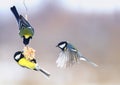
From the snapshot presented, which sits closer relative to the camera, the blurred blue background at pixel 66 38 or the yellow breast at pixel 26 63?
the yellow breast at pixel 26 63

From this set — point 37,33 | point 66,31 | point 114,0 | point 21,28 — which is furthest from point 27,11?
point 114,0

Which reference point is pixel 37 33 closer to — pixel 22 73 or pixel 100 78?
pixel 22 73

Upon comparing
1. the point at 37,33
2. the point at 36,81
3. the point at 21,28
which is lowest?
the point at 36,81

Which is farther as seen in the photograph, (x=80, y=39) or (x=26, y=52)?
(x=80, y=39)

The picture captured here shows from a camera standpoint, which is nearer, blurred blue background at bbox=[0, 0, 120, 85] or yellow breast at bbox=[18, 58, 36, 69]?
yellow breast at bbox=[18, 58, 36, 69]

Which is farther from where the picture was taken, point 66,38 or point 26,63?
point 66,38

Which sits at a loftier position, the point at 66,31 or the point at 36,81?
the point at 66,31
